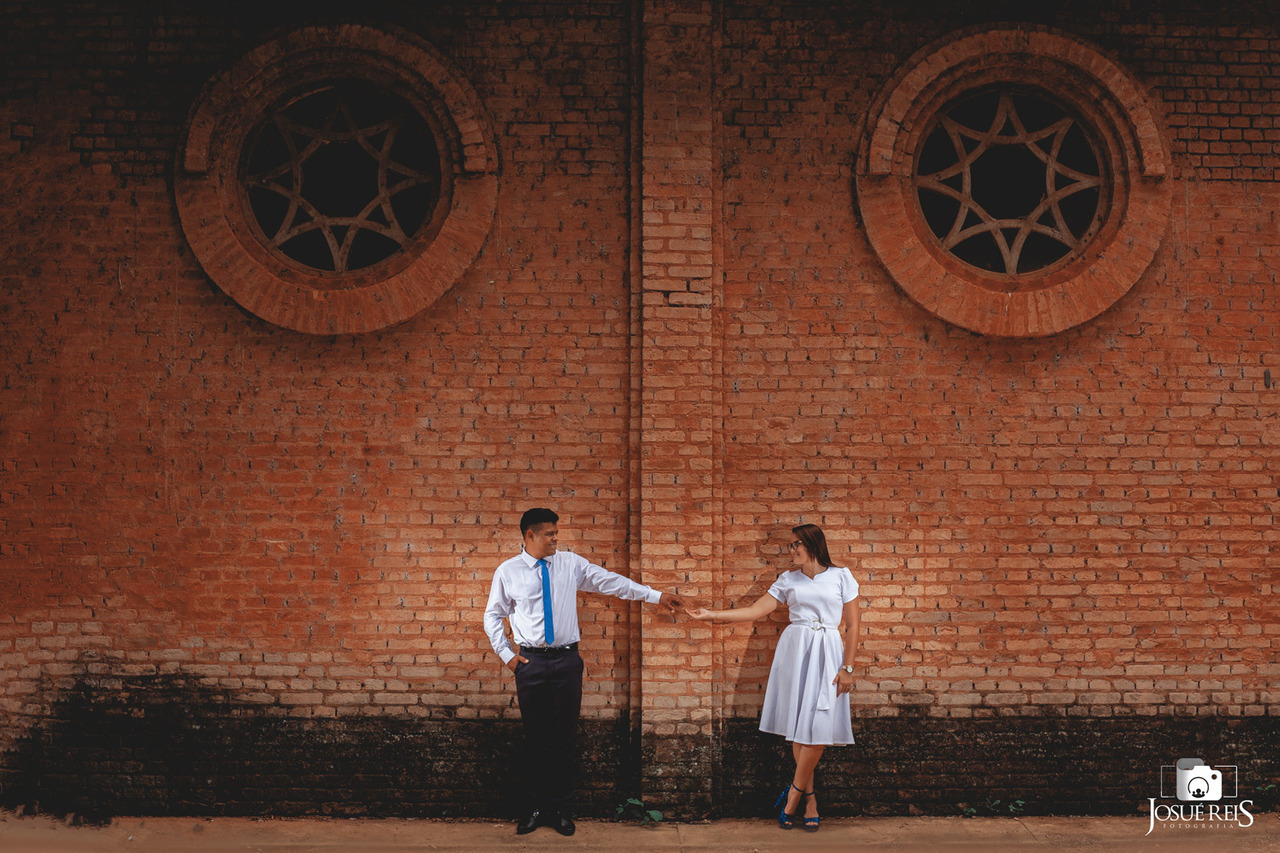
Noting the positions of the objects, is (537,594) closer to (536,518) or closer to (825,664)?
(536,518)

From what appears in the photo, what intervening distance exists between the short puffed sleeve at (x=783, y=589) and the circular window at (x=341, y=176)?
3.15 metres

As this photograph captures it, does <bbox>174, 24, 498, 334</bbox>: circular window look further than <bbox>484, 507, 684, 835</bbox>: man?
Yes

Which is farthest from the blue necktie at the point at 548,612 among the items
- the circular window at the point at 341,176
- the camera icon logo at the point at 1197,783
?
the camera icon logo at the point at 1197,783

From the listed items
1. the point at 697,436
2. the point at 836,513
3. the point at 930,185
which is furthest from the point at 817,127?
the point at 836,513

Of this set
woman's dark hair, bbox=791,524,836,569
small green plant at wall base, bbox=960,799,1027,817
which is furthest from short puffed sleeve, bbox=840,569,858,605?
small green plant at wall base, bbox=960,799,1027,817

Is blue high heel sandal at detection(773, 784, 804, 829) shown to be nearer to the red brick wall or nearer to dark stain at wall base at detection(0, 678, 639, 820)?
dark stain at wall base at detection(0, 678, 639, 820)

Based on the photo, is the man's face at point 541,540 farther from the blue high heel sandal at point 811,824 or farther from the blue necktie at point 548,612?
the blue high heel sandal at point 811,824

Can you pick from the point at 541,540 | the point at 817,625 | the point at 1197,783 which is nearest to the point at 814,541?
the point at 817,625

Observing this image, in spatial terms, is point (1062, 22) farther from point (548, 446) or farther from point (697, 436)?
point (548, 446)

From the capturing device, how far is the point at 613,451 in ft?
17.4

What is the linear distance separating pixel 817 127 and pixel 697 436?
2.10 metres

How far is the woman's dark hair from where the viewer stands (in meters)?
5.01

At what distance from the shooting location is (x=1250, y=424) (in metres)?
5.34

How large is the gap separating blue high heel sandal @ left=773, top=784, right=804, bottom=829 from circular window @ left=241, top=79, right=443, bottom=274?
13.6ft
